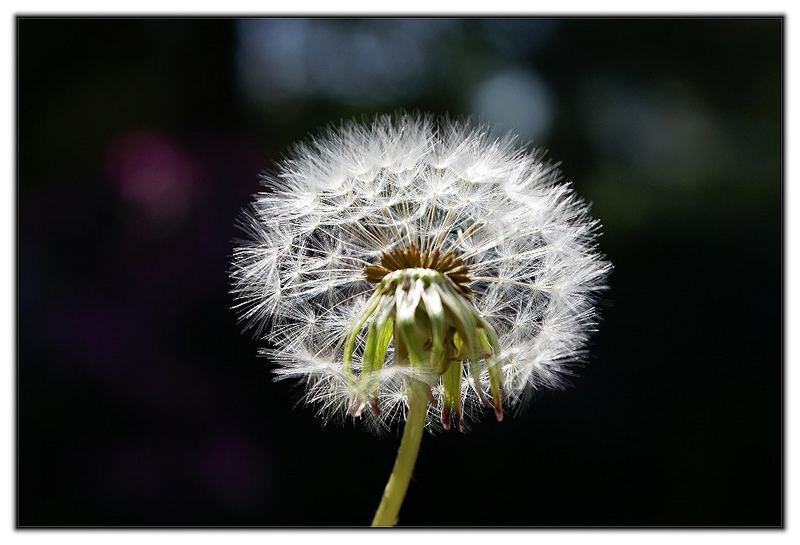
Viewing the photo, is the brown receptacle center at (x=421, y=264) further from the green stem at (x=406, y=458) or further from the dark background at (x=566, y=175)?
the dark background at (x=566, y=175)

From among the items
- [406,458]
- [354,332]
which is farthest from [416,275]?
[406,458]

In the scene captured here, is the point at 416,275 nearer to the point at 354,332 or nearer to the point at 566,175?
the point at 354,332

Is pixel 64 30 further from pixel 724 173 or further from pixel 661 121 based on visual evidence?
pixel 724 173

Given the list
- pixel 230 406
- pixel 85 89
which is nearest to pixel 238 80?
pixel 85 89

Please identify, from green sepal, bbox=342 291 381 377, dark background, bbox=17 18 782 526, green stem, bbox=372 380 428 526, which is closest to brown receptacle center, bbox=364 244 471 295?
Result: green sepal, bbox=342 291 381 377

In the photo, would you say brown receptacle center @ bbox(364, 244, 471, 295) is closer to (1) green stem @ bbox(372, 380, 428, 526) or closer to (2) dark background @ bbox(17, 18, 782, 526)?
(1) green stem @ bbox(372, 380, 428, 526)

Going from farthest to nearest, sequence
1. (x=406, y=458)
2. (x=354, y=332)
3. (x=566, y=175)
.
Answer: (x=566, y=175) < (x=354, y=332) < (x=406, y=458)

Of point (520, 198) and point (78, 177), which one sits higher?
point (78, 177)

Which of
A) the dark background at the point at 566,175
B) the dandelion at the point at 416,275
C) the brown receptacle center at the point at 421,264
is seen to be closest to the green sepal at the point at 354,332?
the dandelion at the point at 416,275
